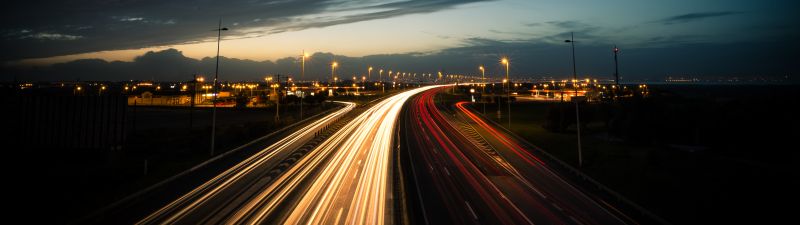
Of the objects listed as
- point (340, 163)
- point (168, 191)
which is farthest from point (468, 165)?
point (168, 191)

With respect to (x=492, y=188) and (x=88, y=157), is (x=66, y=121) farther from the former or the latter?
(x=492, y=188)

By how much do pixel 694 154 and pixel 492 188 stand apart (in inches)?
1107

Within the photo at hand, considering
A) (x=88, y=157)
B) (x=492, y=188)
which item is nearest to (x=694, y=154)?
(x=492, y=188)

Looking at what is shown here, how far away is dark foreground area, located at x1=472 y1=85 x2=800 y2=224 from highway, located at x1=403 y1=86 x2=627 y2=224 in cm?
316

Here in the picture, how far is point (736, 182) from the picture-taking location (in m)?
26.2

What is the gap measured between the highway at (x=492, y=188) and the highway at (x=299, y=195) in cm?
244

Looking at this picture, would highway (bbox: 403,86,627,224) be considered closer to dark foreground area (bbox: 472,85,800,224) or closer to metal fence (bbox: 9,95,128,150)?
dark foreground area (bbox: 472,85,800,224)

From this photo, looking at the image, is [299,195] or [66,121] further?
[66,121]

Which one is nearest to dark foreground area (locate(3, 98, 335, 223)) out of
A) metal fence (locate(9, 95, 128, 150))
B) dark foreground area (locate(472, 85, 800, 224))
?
metal fence (locate(9, 95, 128, 150))

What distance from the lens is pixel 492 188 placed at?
2353cm

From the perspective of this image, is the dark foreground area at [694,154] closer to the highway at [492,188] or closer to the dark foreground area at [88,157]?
the highway at [492,188]

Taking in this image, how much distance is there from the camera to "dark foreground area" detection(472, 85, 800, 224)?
21081 mm

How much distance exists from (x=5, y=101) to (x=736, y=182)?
55.9 metres

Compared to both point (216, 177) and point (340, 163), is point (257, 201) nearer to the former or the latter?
point (216, 177)
